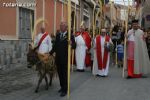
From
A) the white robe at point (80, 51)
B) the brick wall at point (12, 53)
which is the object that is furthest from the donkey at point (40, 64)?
the white robe at point (80, 51)

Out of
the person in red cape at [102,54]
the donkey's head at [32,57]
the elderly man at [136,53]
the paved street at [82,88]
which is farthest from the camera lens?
the person in red cape at [102,54]

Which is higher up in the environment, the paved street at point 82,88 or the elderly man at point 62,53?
the elderly man at point 62,53

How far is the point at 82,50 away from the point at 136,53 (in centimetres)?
327

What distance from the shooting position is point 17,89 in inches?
514

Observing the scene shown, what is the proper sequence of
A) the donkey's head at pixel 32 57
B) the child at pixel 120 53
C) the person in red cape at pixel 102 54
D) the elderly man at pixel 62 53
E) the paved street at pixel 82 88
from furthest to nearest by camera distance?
the child at pixel 120 53 → the person in red cape at pixel 102 54 → the donkey's head at pixel 32 57 → the elderly man at pixel 62 53 → the paved street at pixel 82 88

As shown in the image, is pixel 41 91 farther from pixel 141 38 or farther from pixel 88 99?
pixel 141 38

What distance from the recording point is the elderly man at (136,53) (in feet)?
53.3

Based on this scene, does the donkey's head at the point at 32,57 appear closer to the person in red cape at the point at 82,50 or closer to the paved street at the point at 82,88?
the paved street at the point at 82,88

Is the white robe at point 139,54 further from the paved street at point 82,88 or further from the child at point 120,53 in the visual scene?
the child at point 120,53

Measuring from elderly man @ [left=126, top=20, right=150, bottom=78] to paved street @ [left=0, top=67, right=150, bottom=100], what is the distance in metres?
0.51

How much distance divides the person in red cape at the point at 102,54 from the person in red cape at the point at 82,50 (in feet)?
5.37

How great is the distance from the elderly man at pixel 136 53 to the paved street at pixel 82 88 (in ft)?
1.66

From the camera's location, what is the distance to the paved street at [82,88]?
1178cm

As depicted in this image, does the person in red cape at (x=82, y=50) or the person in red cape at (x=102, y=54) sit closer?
the person in red cape at (x=102, y=54)
